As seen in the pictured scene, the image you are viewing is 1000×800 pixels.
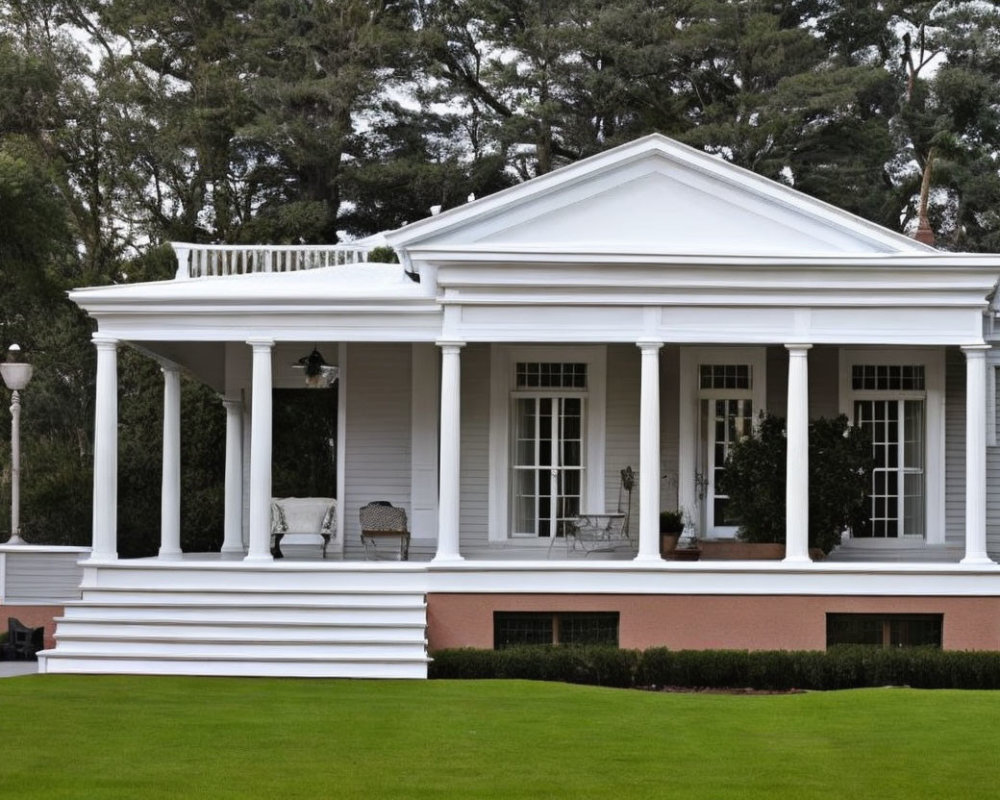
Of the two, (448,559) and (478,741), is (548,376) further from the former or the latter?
(478,741)

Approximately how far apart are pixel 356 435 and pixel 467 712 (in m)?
7.15

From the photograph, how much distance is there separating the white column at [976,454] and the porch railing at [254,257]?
30.3ft

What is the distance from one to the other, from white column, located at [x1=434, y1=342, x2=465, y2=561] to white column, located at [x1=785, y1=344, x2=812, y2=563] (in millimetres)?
3551

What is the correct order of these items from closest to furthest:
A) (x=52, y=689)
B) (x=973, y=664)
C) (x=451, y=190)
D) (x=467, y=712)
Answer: (x=467, y=712), (x=52, y=689), (x=973, y=664), (x=451, y=190)

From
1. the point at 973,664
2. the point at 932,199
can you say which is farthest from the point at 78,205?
the point at 973,664

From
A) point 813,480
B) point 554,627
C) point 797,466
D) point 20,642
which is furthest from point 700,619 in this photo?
point 20,642

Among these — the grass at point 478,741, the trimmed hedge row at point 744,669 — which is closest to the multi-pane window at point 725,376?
the trimmed hedge row at point 744,669

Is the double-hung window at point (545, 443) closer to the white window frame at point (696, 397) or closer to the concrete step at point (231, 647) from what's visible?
the white window frame at point (696, 397)

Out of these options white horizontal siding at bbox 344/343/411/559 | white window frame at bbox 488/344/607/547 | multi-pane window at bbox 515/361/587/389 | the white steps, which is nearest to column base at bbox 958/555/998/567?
white window frame at bbox 488/344/607/547

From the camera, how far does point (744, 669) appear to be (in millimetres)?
16672

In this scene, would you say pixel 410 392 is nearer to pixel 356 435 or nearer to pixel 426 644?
pixel 356 435

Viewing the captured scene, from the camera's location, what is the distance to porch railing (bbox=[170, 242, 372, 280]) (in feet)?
72.5

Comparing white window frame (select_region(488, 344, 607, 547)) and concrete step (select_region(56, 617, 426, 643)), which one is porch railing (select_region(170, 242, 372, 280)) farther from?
concrete step (select_region(56, 617, 426, 643))

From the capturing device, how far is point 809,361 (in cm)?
2012
